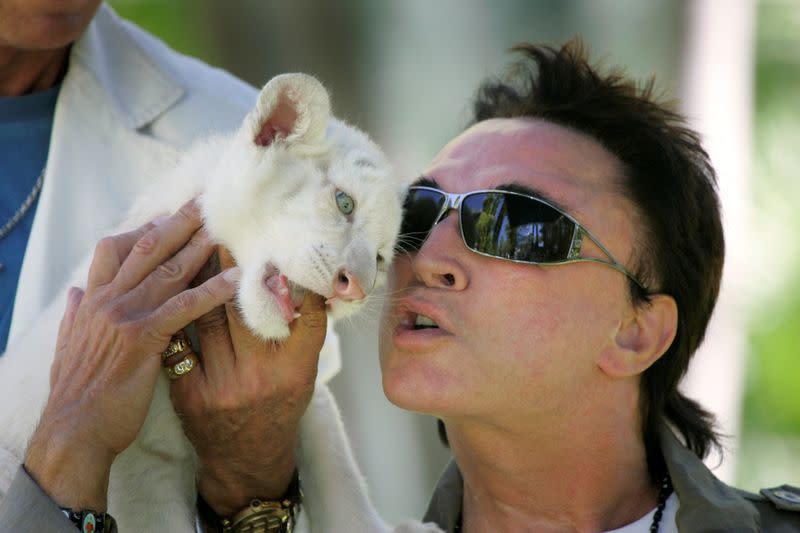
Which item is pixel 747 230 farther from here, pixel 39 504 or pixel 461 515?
pixel 39 504

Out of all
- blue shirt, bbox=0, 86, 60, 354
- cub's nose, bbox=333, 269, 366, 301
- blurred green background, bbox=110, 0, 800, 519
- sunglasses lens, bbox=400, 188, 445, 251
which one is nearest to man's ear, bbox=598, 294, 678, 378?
sunglasses lens, bbox=400, 188, 445, 251

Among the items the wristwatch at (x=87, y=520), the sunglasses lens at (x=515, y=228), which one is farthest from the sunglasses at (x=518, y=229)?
the wristwatch at (x=87, y=520)

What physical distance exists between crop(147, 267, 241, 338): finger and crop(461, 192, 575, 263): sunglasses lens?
72 cm

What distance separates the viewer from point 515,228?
298cm

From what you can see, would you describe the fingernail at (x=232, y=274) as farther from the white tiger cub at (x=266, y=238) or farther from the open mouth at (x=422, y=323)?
the open mouth at (x=422, y=323)

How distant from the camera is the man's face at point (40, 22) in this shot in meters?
2.99

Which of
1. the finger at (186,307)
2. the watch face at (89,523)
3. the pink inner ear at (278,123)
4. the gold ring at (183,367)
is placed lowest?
the watch face at (89,523)

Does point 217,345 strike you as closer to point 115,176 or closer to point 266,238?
point 266,238

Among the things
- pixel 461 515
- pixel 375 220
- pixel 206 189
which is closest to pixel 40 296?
pixel 206 189

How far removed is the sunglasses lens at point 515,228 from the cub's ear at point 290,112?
18.8 inches

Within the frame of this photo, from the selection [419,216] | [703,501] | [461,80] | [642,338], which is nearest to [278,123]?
[419,216]

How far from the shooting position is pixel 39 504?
2441 millimetres

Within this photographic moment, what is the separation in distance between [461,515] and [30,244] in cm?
148

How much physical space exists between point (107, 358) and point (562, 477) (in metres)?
1.29
